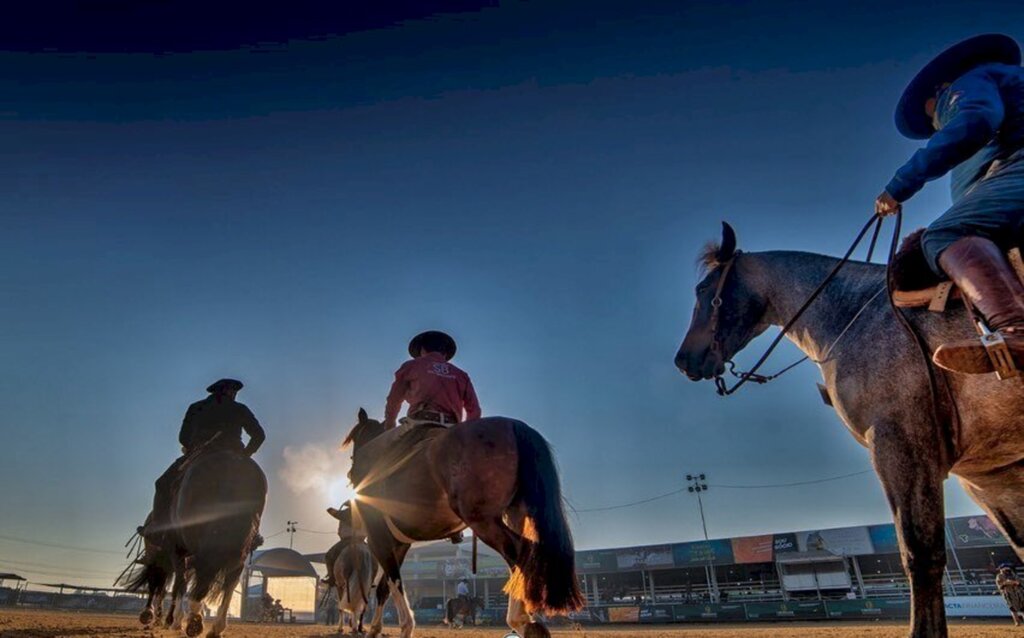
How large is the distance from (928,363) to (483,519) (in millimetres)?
3285

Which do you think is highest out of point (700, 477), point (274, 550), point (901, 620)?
point (700, 477)

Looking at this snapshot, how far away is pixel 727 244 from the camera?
4.18 meters

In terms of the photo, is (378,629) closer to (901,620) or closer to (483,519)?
(483,519)

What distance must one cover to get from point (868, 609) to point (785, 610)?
4.08 meters

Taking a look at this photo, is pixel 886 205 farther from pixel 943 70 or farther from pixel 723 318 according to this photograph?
pixel 723 318

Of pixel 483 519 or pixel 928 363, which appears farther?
pixel 483 519

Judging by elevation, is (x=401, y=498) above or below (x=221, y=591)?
above

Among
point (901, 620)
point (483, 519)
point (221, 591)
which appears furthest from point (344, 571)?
point (901, 620)

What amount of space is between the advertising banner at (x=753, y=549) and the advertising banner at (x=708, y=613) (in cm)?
768

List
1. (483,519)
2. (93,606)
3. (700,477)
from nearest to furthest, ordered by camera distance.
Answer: (483,519) → (93,606) → (700,477)

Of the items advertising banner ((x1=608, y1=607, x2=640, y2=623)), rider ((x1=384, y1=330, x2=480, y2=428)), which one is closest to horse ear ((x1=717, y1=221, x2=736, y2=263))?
rider ((x1=384, y1=330, x2=480, y2=428))

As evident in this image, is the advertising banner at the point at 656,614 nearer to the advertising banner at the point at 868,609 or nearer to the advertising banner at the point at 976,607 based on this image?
the advertising banner at the point at 868,609

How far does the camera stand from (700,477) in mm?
62812

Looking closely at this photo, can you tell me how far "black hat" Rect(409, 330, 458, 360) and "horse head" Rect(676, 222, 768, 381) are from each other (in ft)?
9.57
